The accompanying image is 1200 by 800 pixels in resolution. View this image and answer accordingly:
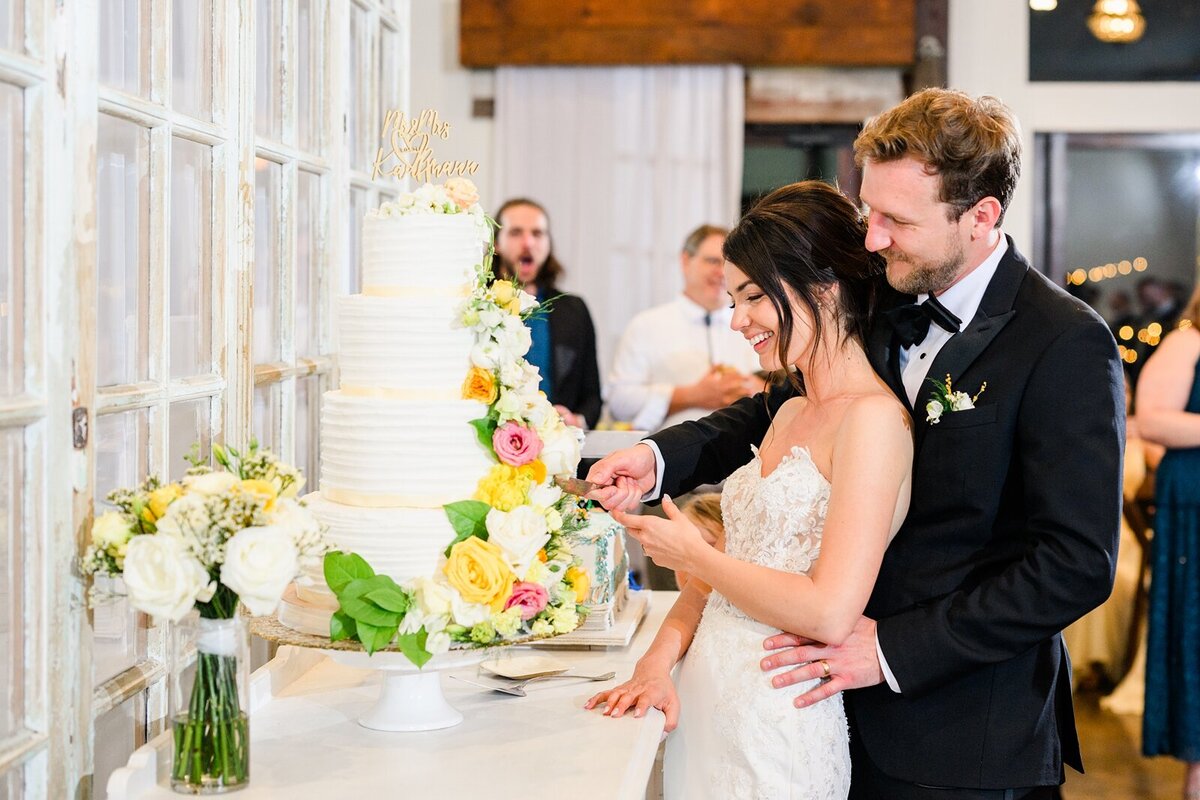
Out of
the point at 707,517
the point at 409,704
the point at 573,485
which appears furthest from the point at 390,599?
the point at 707,517

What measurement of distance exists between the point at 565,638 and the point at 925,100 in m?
1.17

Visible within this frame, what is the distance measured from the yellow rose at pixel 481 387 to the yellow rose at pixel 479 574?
22 cm

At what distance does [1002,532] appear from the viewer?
1888 mm

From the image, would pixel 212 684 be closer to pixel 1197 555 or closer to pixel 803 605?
pixel 803 605

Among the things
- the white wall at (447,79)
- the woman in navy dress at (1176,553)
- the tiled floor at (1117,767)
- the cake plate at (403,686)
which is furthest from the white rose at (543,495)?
the white wall at (447,79)

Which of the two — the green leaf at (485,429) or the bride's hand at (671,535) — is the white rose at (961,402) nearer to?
the bride's hand at (671,535)

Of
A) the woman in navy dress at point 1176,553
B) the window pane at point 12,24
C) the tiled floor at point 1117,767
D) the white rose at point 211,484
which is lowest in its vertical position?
the tiled floor at point 1117,767

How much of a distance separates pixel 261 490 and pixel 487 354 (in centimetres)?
44

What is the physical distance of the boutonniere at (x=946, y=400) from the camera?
1851 mm

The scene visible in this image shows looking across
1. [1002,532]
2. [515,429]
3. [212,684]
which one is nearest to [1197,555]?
[1002,532]

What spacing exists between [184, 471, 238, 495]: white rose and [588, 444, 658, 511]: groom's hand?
749 mm

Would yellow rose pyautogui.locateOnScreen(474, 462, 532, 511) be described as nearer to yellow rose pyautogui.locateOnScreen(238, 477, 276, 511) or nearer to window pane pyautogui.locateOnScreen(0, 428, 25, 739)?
yellow rose pyautogui.locateOnScreen(238, 477, 276, 511)

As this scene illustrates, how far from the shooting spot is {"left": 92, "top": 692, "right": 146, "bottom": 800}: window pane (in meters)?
1.70

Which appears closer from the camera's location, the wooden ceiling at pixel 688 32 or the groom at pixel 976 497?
the groom at pixel 976 497
